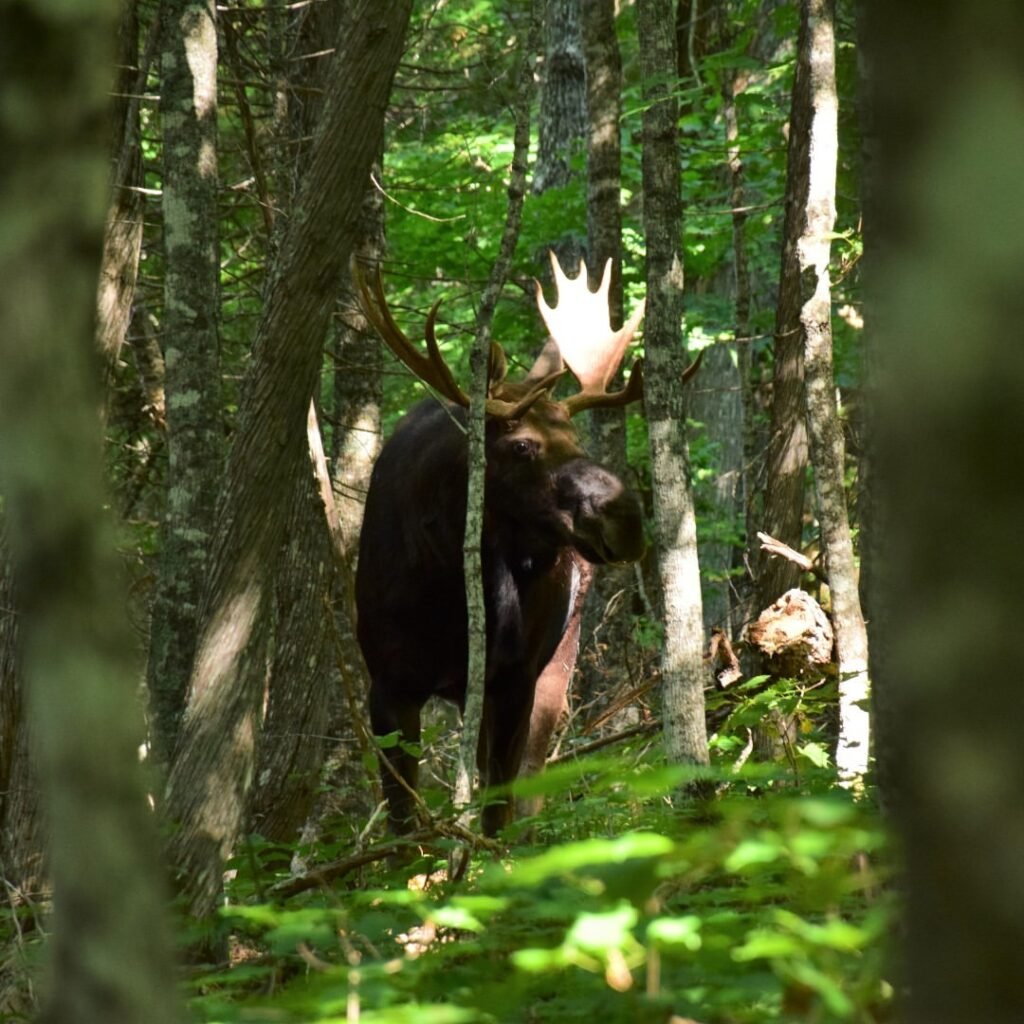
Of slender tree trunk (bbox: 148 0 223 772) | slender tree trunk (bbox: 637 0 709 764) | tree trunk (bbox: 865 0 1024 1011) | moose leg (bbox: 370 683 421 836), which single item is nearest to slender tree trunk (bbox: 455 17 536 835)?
slender tree trunk (bbox: 637 0 709 764)

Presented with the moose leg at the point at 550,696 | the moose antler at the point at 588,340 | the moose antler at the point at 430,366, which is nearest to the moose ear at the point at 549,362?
the moose antler at the point at 588,340

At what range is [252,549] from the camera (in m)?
→ 4.92

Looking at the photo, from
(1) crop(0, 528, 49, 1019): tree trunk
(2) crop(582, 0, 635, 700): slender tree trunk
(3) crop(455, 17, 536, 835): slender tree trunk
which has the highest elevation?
(2) crop(582, 0, 635, 700): slender tree trunk

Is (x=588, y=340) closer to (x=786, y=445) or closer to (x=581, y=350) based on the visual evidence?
(x=581, y=350)

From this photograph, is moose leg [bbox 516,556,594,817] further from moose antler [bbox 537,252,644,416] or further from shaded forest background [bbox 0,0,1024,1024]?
moose antler [bbox 537,252,644,416]

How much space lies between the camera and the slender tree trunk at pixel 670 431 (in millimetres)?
5949

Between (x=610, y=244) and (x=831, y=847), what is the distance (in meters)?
7.77

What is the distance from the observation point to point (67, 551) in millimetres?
1853

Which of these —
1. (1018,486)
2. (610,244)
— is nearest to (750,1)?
(610,244)

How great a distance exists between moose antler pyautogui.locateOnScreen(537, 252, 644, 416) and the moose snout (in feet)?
3.38

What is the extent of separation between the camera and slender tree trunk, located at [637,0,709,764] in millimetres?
5949

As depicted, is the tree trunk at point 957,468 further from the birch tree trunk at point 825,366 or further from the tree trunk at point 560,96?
the tree trunk at point 560,96

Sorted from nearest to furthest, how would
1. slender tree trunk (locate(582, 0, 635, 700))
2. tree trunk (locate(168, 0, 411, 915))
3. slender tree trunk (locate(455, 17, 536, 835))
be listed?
1. tree trunk (locate(168, 0, 411, 915))
2. slender tree trunk (locate(455, 17, 536, 835))
3. slender tree trunk (locate(582, 0, 635, 700))

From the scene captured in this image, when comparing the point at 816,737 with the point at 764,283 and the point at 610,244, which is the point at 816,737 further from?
the point at 764,283
